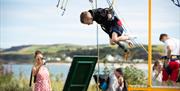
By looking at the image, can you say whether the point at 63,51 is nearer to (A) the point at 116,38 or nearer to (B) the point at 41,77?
(A) the point at 116,38

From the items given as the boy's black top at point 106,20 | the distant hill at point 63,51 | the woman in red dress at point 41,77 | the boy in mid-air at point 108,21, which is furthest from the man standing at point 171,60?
the woman in red dress at point 41,77

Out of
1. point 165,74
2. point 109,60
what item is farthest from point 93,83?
point 165,74

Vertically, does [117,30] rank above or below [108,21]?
below

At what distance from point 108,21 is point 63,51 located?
1.19m

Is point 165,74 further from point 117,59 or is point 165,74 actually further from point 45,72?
point 45,72

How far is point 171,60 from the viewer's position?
9.55 meters

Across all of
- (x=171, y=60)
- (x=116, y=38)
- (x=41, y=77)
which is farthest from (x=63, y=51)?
(x=171, y=60)

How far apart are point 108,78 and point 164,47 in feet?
3.16

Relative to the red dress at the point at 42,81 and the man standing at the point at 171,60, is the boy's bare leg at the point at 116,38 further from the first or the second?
the red dress at the point at 42,81

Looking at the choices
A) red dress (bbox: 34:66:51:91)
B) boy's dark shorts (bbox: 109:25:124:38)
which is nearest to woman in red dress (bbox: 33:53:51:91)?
red dress (bbox: 34:66:51:91)

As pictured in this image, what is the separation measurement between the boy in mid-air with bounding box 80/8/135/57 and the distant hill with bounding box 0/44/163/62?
36 centimetres

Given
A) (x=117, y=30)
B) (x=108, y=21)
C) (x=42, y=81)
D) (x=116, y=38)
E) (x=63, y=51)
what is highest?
(x=108, y=21)

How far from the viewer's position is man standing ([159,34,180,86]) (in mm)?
9516

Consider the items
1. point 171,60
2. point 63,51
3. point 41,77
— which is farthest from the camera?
point 63,51
